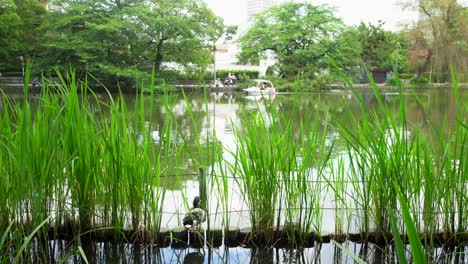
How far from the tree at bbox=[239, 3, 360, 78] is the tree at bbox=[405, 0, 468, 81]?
3.92 meters

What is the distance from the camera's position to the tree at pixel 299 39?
2073 centimetres

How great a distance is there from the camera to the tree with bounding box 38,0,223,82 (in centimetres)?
1639

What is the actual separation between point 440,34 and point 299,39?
6962mm

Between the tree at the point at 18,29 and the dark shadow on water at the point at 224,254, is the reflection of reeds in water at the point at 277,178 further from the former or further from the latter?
the tree at the point at 18,29

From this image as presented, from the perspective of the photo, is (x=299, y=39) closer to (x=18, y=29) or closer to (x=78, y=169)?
(x=18, y=29)

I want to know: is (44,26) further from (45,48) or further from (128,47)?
(128,47)

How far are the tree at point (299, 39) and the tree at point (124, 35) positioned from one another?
13.4 ft

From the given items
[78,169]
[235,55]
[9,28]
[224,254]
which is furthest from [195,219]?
[235,55]

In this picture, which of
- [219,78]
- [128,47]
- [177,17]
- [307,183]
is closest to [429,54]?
[219,78]

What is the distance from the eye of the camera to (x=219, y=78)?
81.1 feet

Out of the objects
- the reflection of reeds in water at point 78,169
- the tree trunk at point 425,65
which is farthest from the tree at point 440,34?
the reflection of reeds in water at point 78,169

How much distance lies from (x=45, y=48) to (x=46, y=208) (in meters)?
18.0

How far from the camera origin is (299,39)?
70.9 ft

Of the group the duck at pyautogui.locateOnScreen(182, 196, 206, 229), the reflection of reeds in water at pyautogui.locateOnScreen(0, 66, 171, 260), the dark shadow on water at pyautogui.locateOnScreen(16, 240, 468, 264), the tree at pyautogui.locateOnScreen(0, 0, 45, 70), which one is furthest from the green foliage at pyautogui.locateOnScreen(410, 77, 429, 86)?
the reflection of reeds in water at pyautogui.locateOnScreen(0, 66, 171, 260)
